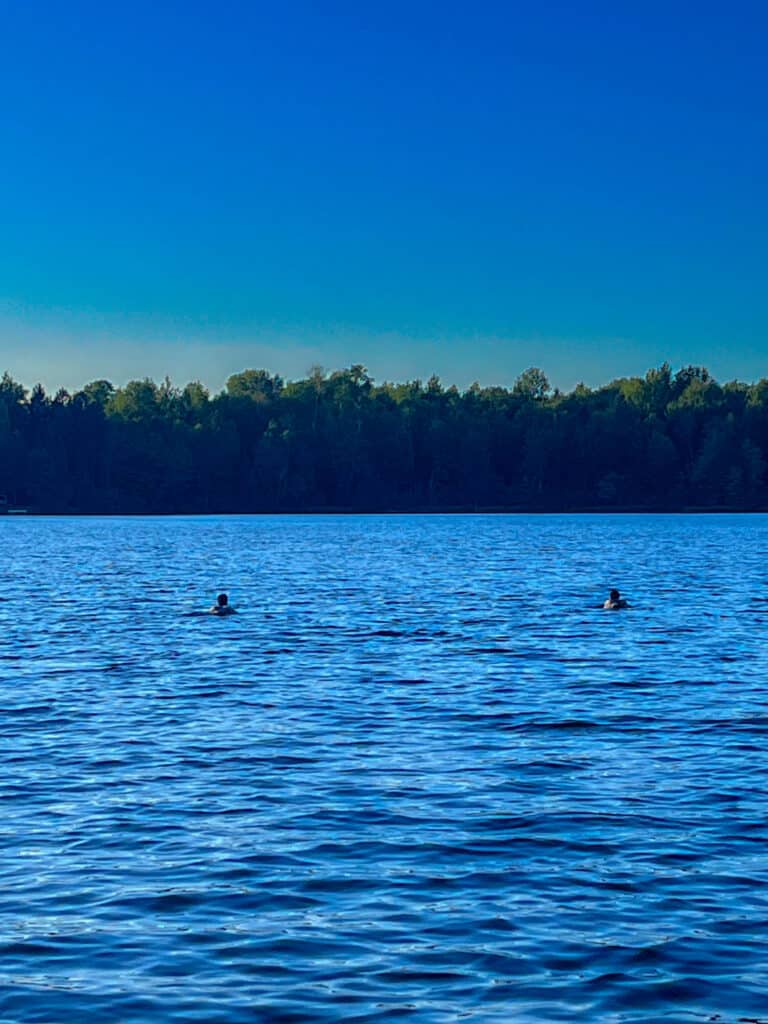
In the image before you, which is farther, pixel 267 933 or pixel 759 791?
pixel 759 791

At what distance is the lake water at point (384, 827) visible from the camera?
11281 mm

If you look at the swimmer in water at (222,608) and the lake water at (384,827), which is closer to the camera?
the lake water at (384,827)

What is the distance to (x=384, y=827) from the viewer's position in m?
16.0

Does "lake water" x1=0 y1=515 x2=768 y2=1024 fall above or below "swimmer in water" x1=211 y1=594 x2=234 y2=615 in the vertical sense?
below

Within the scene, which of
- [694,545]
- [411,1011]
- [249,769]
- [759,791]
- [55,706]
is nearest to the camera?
[411,1011]

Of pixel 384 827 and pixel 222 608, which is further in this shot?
pixel 222 608

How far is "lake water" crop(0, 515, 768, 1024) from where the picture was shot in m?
11.3

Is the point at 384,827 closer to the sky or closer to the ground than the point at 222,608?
closer to the ground

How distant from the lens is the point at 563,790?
707 inches

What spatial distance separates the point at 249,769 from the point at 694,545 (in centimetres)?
9131

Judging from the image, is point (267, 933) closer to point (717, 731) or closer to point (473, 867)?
point (473, 867)

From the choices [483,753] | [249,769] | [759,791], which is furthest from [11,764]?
[759,791]

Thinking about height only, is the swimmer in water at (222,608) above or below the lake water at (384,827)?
above

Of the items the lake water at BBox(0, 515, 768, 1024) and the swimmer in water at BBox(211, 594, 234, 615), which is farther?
the swimmer in water at BBox(211, 594, 234, 615)
